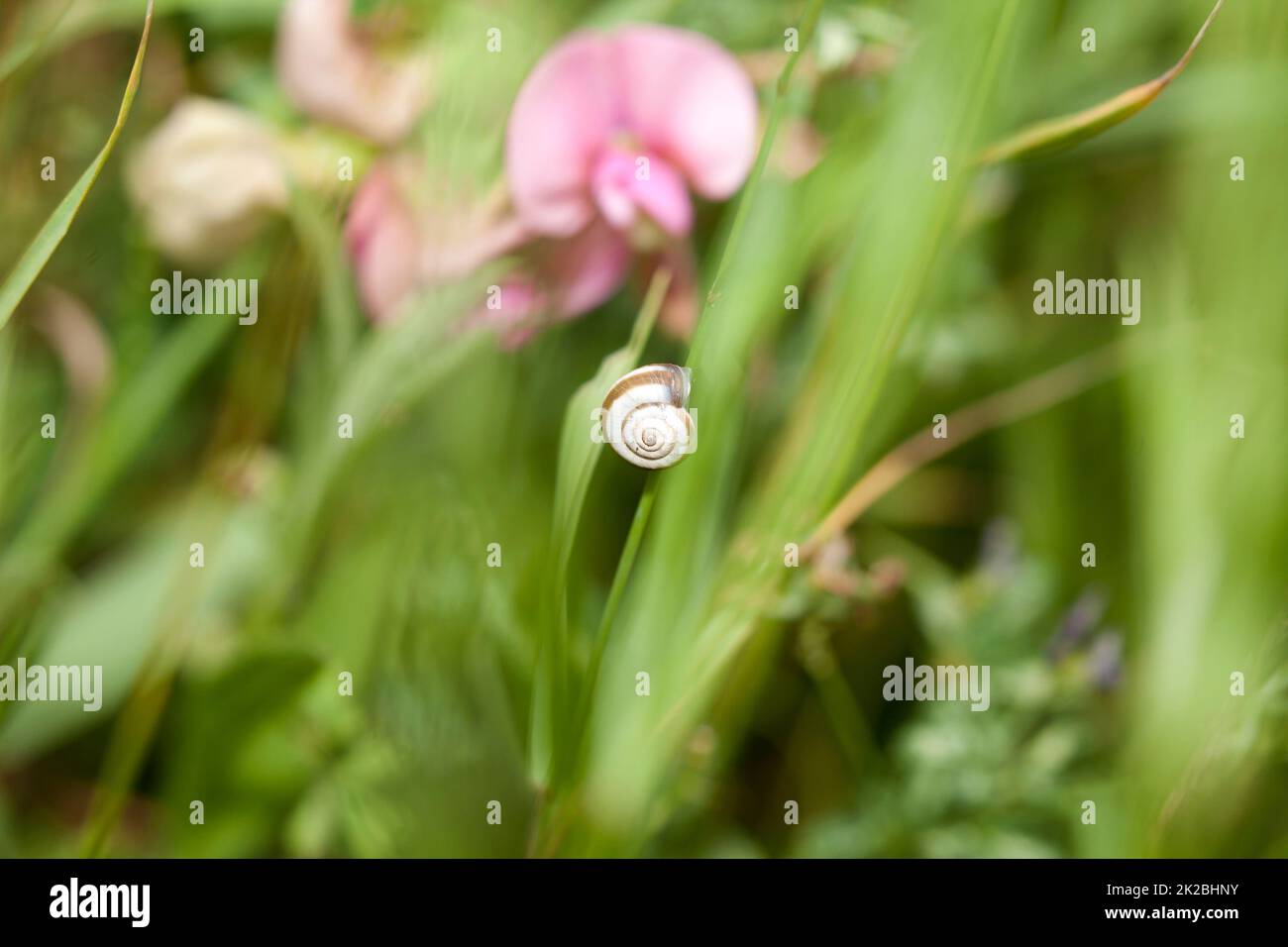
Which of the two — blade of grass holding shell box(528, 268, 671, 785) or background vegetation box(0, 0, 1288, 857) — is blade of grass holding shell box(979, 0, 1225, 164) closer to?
background vegetation box(0, 0, 1288, 857)

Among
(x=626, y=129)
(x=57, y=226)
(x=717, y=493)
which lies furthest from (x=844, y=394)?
(x=57, y=226)

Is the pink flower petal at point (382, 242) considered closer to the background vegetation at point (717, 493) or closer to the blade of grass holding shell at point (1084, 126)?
the background vegetation at point (717, 493)

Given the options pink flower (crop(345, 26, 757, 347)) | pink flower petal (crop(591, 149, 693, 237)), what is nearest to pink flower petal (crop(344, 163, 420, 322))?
pink flower (crop(345, 26, 757, 347))

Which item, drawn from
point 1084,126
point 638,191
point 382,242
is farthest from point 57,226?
point 1084,126

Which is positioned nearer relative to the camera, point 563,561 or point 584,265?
point 563,561

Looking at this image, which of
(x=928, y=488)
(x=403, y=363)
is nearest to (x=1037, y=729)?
(x=928, y=488)

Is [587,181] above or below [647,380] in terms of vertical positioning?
above

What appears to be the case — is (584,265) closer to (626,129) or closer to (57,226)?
(626,129)
